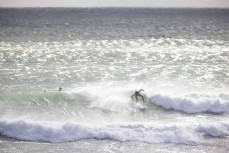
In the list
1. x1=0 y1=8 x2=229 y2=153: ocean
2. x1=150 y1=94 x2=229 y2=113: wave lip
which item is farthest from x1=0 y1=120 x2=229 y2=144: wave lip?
x1=150 y1=94 x2=229 y2=113: wave lip

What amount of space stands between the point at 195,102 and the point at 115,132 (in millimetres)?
4358

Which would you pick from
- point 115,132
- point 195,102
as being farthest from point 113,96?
point 195,102

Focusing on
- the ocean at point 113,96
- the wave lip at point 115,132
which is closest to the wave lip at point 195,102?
the ocean at point 113,96

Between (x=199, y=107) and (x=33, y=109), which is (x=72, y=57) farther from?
(x=199, y=107)

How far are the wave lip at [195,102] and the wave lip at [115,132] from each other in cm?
199

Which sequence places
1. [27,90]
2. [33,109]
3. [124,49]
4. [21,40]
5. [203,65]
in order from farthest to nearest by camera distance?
[21,40]
[124,49]
[203,65]
[27,90]
[33,109]

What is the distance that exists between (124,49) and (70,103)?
10.0 metres

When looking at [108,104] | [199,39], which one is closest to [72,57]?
[108,104]

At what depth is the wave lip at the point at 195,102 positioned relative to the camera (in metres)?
13.7

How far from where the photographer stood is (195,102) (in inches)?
549

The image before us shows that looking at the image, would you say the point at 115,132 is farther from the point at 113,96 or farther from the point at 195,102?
the point at 195,102

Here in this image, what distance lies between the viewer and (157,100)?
14.4 metres

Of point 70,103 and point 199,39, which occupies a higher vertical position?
point 199,39

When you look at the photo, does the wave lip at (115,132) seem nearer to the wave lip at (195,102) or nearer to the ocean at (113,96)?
the ocean at (113,96)
